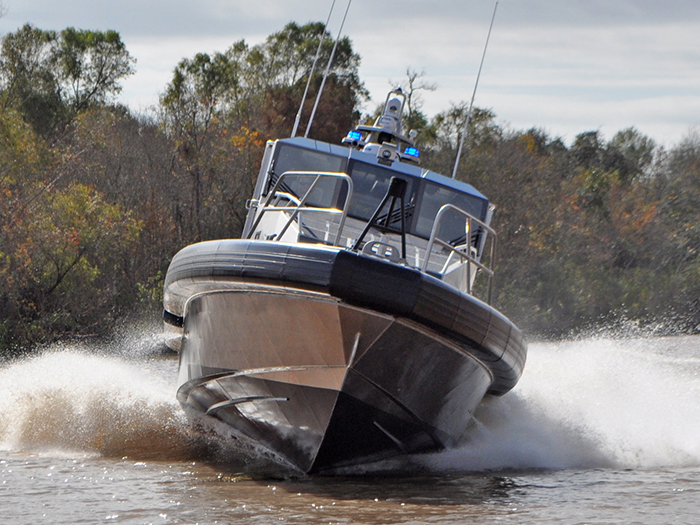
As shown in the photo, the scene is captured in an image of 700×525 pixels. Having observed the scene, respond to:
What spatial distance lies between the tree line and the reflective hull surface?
802cm

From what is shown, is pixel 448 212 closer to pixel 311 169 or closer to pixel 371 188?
pixel 371 188

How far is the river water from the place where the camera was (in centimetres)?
417

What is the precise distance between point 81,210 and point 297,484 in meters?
10.3

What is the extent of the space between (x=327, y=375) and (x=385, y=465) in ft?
3.75

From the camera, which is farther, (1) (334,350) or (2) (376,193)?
(2) (376,193)

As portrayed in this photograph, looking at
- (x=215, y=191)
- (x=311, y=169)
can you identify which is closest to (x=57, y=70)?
(x=215, y=191)

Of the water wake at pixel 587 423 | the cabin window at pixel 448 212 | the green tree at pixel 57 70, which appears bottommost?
the water wake at pixel 587 423

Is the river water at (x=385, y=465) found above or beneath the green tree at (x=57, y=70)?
beneath

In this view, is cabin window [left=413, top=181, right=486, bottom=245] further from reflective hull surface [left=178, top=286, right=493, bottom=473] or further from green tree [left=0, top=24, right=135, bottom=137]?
green tree [left=0, top=24, right=135, bottom=137]

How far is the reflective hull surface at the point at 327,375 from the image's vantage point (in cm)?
458

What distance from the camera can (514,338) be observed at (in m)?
5.27

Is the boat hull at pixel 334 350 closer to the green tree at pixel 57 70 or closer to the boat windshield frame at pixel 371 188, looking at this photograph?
the boat windshield frame at pixel 371 188

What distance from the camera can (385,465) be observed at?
18.1 ft

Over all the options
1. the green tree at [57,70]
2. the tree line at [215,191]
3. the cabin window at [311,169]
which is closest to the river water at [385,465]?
the cabin window at [311,169]
